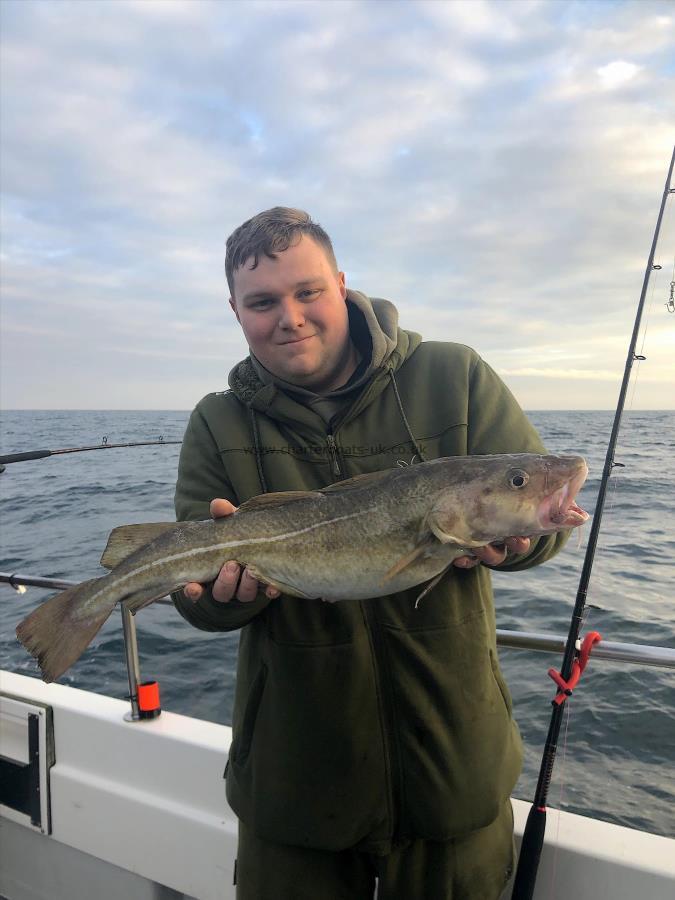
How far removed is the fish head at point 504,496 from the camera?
7.88 ft

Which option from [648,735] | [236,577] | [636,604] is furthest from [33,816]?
[636,604]

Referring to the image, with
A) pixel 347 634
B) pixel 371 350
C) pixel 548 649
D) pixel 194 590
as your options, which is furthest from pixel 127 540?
pixel 548 649

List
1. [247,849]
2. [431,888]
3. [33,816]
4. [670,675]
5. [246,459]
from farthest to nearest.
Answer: [670,675], [33,816], [246,459], [247,849], [431,888]

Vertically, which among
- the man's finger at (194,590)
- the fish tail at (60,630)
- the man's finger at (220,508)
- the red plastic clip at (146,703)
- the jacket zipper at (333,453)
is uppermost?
the jacket zipper at (333,453)

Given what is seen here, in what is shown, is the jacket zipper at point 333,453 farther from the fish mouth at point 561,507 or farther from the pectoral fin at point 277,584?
the fish mouth at point 561,507

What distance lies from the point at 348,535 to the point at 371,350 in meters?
0.82

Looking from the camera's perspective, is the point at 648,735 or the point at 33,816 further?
the point at 648,735

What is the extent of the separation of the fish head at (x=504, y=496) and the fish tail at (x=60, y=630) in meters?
1.53

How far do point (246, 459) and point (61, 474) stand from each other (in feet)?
109

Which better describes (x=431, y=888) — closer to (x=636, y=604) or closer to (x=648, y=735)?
(x=648, y=735)

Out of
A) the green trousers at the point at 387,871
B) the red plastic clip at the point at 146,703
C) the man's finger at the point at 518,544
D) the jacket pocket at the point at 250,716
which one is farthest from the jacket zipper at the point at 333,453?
the red plastic clip at the point at 146,703

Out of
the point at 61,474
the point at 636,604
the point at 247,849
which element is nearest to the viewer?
the point at 247,849

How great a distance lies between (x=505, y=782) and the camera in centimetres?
243

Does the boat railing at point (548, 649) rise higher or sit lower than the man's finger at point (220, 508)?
lower
